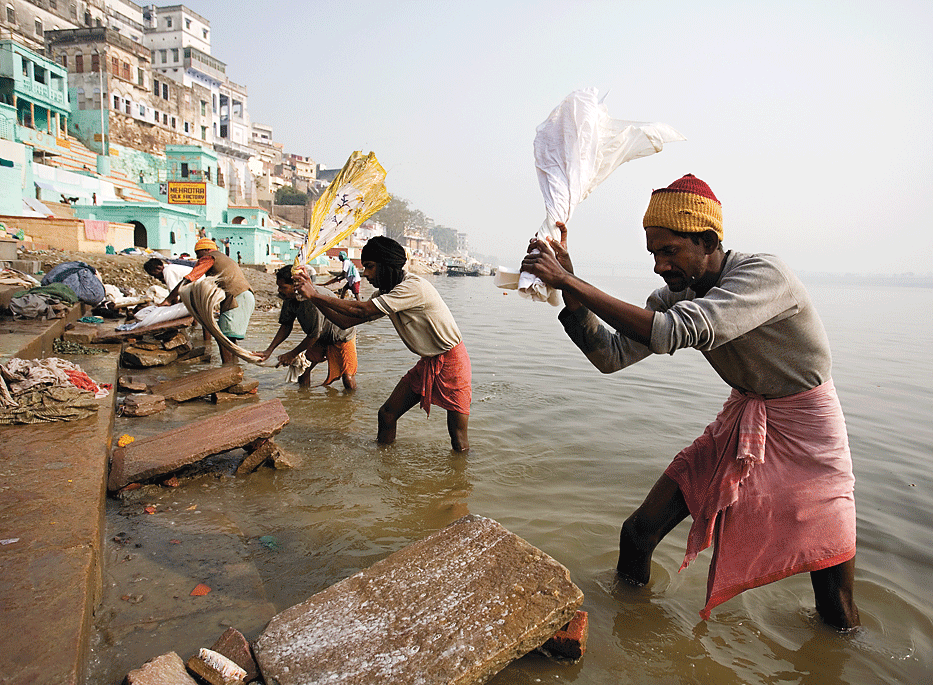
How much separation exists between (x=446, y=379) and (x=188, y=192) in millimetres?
32439

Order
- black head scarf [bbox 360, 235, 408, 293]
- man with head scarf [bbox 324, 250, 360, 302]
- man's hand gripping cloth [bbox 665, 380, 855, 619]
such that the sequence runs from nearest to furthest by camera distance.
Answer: man's hand gripping cloth [bbox 665, 380, 855, 619], black head scarf [bbox 360, 235, 408, 293], man with head scarf [bbox 324, 250, 360, 302]

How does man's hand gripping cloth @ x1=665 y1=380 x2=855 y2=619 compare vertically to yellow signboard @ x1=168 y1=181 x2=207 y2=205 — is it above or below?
below

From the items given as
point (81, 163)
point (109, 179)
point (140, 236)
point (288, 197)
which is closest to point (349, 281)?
point (140, 236)

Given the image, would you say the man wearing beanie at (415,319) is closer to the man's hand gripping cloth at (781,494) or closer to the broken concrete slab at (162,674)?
the man's hand gripping cloth at (781,494)

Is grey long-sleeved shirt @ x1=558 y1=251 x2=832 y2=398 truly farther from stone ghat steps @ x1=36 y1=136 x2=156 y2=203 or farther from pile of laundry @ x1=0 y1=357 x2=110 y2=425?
stone ghat steps @ x1=36 y1=136 x2=156 y2=203

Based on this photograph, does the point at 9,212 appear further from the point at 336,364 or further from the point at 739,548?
the point at 739,548

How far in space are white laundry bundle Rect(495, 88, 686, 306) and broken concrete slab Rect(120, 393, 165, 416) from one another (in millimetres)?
4381

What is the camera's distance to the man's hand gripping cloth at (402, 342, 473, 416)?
439cm

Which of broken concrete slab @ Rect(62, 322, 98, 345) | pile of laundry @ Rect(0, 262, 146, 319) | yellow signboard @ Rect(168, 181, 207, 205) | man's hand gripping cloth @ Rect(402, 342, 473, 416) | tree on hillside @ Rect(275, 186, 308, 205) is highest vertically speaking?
tree on hillside @ Rect(275, 186, 308, 205)

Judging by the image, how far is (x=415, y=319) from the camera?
13.9 feet

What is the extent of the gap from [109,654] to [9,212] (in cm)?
2364

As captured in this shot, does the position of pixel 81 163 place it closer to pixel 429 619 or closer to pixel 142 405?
pixel 142 405

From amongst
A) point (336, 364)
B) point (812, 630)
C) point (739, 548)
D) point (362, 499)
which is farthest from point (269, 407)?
point (812, 630)

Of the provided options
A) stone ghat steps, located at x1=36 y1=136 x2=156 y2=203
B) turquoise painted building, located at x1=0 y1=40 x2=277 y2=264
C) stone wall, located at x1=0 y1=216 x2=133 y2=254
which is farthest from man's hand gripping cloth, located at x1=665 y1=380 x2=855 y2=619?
stone ghat steps, located at x1=36 y1=136 x2=156 y2=203
